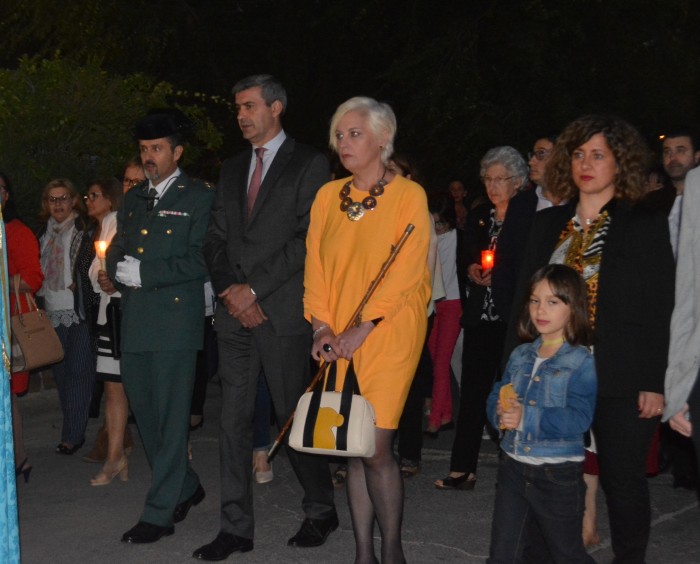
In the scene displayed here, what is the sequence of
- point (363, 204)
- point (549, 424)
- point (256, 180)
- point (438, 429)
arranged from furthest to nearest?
point (438, 429) < point (256, 180) < point (363, 204) < point (549, 424)

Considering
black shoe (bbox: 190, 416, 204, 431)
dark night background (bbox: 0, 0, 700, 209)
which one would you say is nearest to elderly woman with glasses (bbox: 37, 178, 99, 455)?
black shoe (bbox: 190, 416, 204, 431)

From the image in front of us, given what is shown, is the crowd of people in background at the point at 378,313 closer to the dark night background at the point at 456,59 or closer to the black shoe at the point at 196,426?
the black shoe at the point at 196,426

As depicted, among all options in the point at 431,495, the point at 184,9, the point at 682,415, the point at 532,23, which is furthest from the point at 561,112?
the point at 682,415

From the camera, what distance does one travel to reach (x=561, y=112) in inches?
602

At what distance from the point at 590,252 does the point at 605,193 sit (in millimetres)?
282

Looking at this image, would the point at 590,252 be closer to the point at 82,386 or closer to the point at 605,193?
the point at 605,193

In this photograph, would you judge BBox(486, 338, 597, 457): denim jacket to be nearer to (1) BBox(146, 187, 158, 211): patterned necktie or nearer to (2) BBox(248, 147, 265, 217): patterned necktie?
A: (2) BBox(248, 147, 265, 217): patterned necktie

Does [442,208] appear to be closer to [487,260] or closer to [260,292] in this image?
[487,260]

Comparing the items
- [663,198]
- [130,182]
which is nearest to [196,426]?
[130,182]

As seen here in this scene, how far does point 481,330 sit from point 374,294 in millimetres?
1955

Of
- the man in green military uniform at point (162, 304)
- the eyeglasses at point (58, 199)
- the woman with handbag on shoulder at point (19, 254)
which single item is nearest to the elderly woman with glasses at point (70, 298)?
the eyeglasses at point (58, 199)

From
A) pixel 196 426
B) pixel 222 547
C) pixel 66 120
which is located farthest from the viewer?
pixel 66 120

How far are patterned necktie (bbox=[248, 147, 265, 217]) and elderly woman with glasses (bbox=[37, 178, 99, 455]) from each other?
2.58m

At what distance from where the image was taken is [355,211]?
546cm
